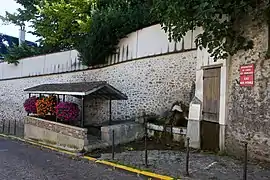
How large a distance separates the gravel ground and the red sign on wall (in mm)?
2013

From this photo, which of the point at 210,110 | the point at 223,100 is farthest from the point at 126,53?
the point at 223,100

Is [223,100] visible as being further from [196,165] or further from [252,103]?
[196,165]

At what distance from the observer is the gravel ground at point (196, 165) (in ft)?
20.5

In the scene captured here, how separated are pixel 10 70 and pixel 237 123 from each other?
19.1 metres

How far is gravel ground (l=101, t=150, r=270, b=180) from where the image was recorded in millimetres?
6242

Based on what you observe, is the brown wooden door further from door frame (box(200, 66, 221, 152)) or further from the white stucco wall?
the white stucco wall

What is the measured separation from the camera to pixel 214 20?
762cm

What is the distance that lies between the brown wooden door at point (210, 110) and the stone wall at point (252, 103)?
47cm

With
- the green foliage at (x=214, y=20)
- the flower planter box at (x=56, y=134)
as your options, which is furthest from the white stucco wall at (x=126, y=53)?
the flower planter box at (x=56, y=134)

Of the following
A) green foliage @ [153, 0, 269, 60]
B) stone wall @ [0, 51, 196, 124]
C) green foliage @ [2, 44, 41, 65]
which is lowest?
stone wall @ [0, 51, 196, 124]

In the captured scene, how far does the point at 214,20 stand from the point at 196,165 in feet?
12.0

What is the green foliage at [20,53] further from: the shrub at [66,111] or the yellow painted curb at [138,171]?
the yellow painted curb at [138,171]

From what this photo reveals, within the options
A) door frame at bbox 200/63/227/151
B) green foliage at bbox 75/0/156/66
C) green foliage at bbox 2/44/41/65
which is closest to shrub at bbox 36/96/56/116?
green foliage at bbox 75/0/156/66

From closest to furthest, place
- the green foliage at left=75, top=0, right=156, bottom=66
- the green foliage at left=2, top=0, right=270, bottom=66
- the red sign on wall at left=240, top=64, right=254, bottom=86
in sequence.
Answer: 1. the green foliage at left=2, top=0, right=270, bottom=66
2. the red sign on wall at left=240, top=64, right=254, bottom=86
3. the green foliage at left=75, top=0, right=156, bottom=66
